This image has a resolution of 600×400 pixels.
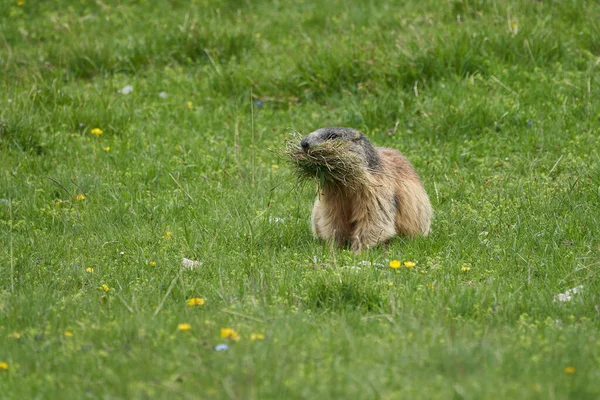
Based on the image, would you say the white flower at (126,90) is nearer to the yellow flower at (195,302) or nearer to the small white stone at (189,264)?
the small white stone at (189,264)

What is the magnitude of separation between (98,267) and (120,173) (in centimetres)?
232

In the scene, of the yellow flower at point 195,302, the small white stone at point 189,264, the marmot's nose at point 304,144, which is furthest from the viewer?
the marmot's nose at point 304,144

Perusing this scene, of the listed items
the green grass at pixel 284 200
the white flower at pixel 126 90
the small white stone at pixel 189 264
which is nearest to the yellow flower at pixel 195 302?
the green grass at pixel 284 200

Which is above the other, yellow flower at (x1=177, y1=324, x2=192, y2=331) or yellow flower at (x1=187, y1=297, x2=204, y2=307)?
yellow flower at (x1=177, y1=324, x2=192, y2=331)

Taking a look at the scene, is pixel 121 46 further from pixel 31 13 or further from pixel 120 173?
pixel 120 173

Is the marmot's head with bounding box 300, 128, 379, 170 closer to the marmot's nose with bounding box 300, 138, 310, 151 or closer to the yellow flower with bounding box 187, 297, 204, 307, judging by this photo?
the marmot's nose with bounding box 300, 138, 310, 151

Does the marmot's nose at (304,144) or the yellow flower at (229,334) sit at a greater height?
the marmot's nose at (304,144)

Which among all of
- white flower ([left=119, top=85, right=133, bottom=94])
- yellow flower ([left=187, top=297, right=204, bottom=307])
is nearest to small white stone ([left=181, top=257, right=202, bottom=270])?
yellow flower ([left=187, top=297, right=204, bottom=307])

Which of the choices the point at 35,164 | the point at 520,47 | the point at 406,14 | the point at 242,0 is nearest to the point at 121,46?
the point at 242,0

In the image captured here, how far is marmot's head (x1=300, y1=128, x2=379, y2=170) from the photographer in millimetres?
6543

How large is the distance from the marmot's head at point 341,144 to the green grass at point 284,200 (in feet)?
2.34

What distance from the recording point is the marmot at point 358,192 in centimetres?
661

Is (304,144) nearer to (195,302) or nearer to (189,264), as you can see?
(189,264)

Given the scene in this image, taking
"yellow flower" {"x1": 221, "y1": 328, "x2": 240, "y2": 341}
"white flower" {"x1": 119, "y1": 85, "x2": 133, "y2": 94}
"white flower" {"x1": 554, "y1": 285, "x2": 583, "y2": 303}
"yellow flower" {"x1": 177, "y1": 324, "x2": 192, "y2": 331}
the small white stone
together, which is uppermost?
"yellow flower" {"x1": 221, "y1": 328, "x2": 240, "y2": 341}
